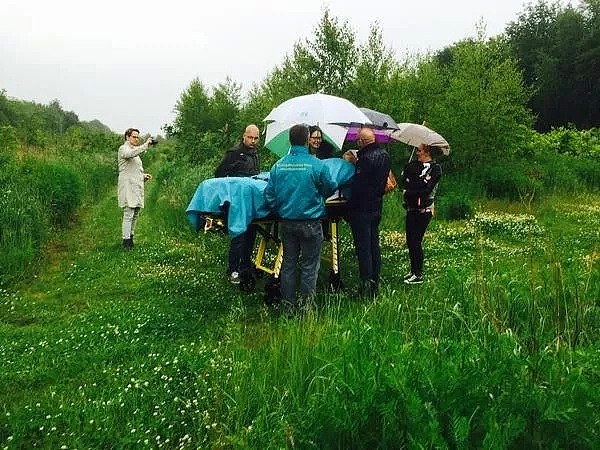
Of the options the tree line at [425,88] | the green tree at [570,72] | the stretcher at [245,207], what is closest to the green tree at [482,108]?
the tree line at [425,88]

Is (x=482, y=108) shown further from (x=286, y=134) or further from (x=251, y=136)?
(x=251, y=136)

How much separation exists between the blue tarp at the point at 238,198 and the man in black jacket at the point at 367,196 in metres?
0.29

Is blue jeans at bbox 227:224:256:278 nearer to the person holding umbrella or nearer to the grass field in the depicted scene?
the grass field

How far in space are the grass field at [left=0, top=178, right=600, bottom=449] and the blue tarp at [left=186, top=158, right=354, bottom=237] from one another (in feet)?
3.43

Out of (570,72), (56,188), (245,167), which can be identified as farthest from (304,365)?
(570,72)

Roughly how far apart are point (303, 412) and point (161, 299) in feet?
12.1

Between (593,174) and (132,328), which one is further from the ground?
(593,174)

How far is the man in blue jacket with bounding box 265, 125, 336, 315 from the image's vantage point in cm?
555

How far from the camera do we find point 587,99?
40188mm

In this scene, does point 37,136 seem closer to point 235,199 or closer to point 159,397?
point 235,199

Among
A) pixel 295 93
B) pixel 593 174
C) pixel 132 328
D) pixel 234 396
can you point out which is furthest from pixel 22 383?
pixel 593 174

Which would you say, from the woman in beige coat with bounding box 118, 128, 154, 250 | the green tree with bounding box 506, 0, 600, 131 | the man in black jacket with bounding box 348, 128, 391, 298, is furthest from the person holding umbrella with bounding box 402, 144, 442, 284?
the green tree with bounding box 506, 0, 600, 131

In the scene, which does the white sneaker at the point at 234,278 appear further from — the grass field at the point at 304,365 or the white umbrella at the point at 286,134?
the white umbrella at the point at 286,134

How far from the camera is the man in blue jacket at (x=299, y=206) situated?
555 cm
